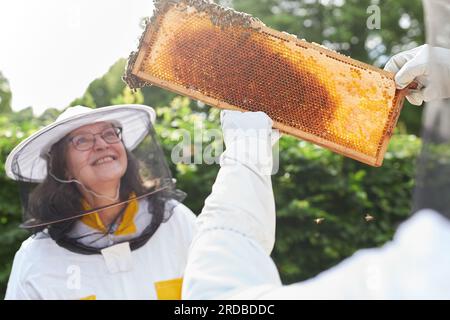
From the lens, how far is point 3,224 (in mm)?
4660

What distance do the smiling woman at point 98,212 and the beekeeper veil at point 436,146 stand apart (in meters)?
1.87

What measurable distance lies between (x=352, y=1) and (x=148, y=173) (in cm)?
1132

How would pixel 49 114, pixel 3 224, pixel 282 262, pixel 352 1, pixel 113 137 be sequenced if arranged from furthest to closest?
pixel 352 1
pixel 49 114
pixel 282 262
pixel 3 224
pixel 113 137

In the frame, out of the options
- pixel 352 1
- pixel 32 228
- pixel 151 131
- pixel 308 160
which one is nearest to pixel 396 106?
pixel 151 131

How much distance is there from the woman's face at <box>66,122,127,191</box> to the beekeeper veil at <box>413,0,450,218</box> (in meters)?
2.23

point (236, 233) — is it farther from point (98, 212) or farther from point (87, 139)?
point (87, 139)

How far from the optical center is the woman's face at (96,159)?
11.0 feet

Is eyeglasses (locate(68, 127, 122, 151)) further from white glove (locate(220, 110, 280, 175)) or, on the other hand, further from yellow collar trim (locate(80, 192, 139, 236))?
white glove (locate(220, 110, 280, 175))

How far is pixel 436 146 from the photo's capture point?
134 cm

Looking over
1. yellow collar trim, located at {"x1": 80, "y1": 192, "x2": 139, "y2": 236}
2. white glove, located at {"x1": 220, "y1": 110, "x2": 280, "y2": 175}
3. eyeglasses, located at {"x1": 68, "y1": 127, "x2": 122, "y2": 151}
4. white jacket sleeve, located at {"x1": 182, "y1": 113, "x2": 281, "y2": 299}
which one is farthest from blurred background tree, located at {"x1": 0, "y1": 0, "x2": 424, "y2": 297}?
white jacket sleeve, located at {"x1": 182, "y1": 113, "x2": 281, "y2": 299}

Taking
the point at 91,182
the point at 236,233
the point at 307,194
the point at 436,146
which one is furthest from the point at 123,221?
the point at 307,194

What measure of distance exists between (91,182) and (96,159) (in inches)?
4.9

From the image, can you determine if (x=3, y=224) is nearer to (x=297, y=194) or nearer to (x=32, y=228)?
(x=32, y=228)

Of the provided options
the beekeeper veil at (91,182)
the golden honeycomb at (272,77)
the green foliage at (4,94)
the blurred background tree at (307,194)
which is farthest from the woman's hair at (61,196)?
the green foliage at (4,94)
